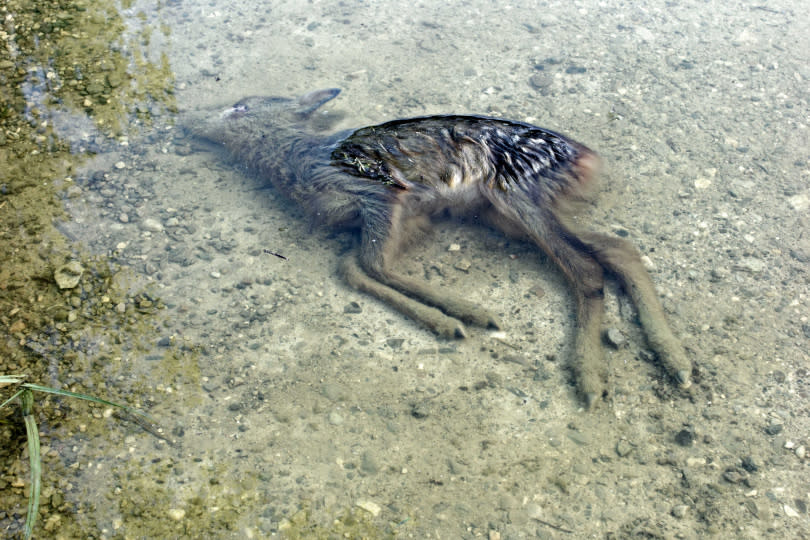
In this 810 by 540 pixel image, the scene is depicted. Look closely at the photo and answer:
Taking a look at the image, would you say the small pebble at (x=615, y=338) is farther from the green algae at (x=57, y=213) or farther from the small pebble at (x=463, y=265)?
the green algae at (x=57, y=213)

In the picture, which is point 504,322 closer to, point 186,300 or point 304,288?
point 304,288

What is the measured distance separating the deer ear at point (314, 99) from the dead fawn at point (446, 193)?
288 millimetres

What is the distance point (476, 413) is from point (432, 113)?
2.74m

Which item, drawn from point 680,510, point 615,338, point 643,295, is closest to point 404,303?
point 615,338

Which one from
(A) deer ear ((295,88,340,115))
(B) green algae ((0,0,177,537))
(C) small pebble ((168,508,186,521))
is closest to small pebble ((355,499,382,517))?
(C) small pebble ((168,508,186,521))

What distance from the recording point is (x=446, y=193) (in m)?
3.91

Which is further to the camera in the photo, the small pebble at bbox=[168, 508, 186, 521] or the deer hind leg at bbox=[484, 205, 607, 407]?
the deer hind leg at bbox=[484, 205, 607, 407]

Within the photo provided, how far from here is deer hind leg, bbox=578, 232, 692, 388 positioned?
3.05 meters

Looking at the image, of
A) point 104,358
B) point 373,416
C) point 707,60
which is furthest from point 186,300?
point 707,60

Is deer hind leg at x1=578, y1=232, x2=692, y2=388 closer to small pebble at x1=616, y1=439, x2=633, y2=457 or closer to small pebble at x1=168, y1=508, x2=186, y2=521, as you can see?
small pebble at x1=616, y1=439, x2=633, y2=457

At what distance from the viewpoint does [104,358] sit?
3062mm

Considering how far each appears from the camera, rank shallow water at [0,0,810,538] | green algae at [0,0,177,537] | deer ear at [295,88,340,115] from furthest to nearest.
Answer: deer ear at [295,88,340,115] → green algae at [0,0,177,537] → shallow water at [0,0,810,538]

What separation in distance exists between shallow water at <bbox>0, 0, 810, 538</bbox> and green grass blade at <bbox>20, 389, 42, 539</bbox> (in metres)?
0.19

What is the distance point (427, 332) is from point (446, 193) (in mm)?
1053
